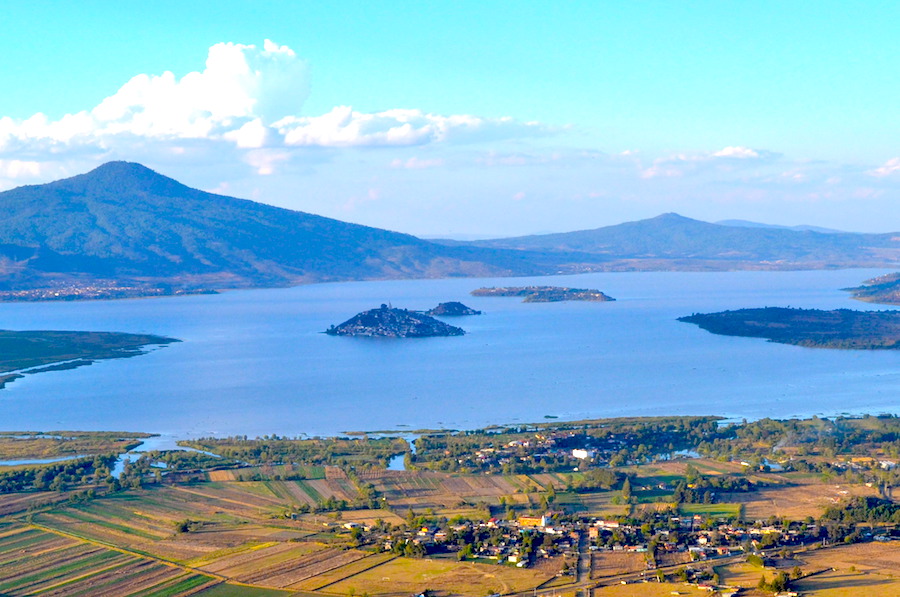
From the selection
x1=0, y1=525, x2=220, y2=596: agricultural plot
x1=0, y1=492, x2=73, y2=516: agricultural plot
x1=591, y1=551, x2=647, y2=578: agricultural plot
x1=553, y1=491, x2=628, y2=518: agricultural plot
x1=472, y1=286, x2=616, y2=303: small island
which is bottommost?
x1=0, y1=525, x2=220, y2=596: agricultural plot

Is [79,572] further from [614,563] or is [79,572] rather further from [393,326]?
[393,326]

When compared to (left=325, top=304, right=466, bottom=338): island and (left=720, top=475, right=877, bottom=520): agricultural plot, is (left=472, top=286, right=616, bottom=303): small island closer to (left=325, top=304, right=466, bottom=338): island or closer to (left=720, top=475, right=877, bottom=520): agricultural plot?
(left=325, top=304, right=466, bottom=338): island

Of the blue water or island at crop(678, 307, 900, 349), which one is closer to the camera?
the blue water

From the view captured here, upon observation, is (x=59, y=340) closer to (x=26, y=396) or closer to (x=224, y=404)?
(x=26, y=396)

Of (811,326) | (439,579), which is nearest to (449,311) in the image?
(811,326)

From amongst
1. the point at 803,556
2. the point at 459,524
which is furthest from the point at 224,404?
the point at 803,556

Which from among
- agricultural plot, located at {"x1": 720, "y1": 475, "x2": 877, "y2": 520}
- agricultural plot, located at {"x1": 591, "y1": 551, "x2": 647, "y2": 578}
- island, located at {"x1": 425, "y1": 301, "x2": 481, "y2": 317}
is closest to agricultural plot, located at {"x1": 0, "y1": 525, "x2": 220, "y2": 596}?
agricultural plot, located at {"x1": 591, "y1": 551, "x2": 647, "y2": 578}

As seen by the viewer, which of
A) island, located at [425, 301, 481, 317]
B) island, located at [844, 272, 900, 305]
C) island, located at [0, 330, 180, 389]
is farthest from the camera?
island, located at [844, 272, 900, 305]
